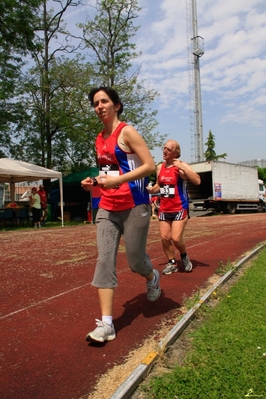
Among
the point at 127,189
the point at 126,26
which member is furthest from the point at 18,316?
the point at 126,26

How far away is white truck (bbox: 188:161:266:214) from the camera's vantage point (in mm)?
26656

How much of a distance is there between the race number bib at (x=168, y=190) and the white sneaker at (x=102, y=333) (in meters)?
2.79

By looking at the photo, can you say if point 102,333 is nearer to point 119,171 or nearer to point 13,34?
point 119,171

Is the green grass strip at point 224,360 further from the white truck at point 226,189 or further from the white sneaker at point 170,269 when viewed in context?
the white truck at point 226,189

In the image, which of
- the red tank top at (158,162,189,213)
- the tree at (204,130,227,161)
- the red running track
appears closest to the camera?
the red running track

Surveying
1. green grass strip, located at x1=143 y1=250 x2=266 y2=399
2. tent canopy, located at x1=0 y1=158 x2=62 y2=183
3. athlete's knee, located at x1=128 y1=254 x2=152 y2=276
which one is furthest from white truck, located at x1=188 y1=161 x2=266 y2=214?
athlete's knee, located at x1=128 y1=254 x2=152 y2=276

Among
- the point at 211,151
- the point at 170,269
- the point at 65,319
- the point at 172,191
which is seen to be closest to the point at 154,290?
the point at 65,319

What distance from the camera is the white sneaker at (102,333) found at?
293 cm

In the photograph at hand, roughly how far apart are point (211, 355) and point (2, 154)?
25.6 m

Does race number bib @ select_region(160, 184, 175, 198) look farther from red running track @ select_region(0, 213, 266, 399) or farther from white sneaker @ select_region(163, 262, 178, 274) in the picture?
red running track @ select_region(0, 213, 266, 399)

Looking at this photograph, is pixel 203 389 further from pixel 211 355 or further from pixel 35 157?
pixel 35 157

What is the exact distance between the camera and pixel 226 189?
27328 millimetres

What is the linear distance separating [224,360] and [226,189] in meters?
25.6

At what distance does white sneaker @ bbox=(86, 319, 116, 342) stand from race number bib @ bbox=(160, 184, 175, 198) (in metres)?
2.79
